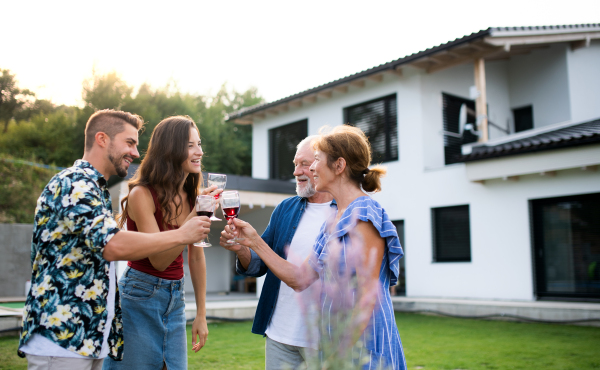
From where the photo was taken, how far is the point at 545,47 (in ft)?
42.1

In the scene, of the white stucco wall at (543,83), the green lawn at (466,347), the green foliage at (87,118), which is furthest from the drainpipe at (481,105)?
the green foliage at (87,118)

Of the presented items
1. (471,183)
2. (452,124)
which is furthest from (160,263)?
(452,124)

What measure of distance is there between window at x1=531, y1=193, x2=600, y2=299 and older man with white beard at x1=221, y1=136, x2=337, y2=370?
866 cm

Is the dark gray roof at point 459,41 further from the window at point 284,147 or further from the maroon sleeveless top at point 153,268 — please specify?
the maroon sleeveless top at point 153,268

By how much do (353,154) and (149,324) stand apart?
1270 millimetres

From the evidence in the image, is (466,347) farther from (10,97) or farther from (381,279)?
(10,97)

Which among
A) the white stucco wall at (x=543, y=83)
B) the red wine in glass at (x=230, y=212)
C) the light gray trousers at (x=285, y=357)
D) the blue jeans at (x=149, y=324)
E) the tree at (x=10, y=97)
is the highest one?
the tree at (x=10, y=97)

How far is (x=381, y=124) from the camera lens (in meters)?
13.1

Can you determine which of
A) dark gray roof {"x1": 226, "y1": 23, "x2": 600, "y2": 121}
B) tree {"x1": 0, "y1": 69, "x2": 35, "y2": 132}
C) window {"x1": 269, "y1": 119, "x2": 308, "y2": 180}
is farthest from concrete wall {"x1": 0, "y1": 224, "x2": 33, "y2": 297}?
tree {"x1": 0, "y1": 69, "x2": 35, "y2": 132}

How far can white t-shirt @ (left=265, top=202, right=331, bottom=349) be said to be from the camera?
251 cm

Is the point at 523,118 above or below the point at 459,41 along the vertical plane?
below

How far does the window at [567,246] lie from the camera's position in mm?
9336

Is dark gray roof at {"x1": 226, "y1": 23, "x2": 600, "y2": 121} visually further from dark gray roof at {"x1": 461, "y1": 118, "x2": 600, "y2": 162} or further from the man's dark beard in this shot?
the man's dark beard

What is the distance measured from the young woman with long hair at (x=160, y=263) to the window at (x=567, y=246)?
30.6 feet
